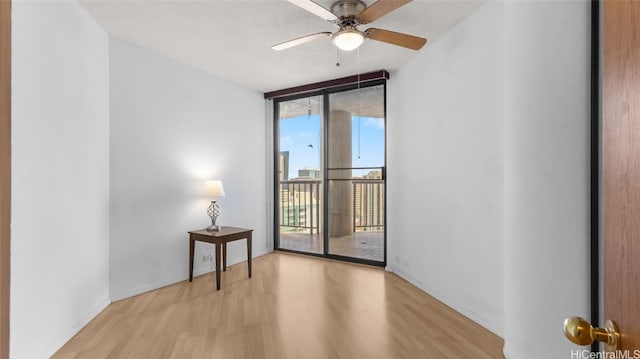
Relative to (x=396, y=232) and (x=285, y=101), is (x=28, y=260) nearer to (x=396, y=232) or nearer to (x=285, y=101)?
(x=396, y=232)

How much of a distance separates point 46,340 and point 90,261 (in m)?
0.75

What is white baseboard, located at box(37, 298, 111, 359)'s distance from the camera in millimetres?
2188

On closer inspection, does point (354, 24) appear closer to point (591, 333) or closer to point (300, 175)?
point (591, 333)

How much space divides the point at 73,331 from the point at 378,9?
3.42 m

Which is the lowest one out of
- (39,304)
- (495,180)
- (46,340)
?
(46,340)

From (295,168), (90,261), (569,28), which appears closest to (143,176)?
(90,261)

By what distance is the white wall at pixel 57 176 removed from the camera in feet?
6.54

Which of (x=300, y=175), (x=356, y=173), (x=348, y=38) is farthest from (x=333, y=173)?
(x=348, y=38)

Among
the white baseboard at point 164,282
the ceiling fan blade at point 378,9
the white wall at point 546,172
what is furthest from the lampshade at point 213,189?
the white wall at point 546,172

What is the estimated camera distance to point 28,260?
2.05 metres

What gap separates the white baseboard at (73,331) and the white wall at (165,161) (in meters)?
0.22

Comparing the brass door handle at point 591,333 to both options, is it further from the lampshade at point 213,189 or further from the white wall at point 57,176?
the lampshade at point 213,189

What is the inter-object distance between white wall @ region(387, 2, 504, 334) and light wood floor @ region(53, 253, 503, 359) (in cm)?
31

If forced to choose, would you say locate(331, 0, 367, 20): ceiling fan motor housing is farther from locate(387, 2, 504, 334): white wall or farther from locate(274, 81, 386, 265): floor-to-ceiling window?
locate(274, 81, 386, 265): floor-to-ceiling window
